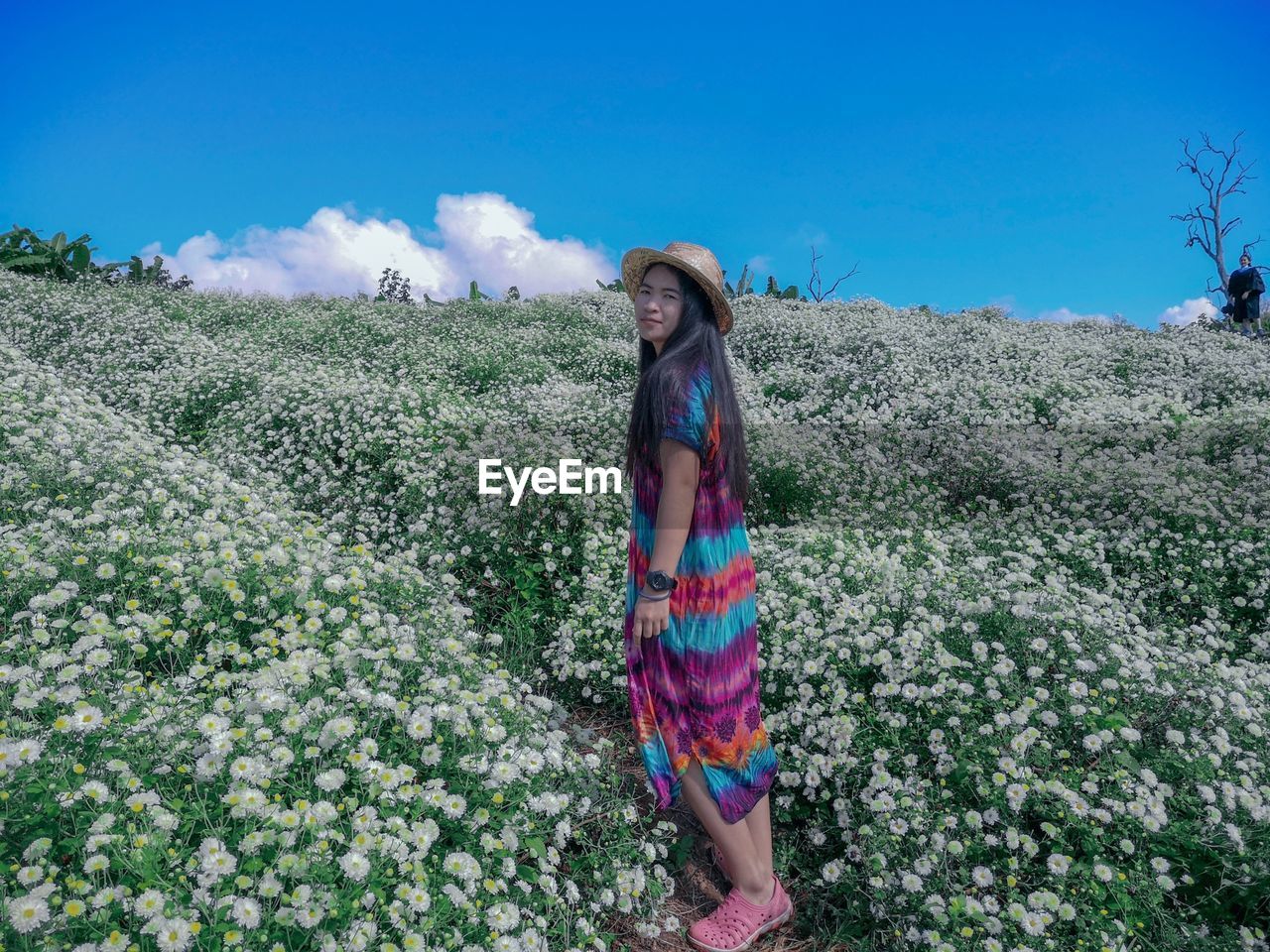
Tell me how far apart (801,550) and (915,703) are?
1.92m

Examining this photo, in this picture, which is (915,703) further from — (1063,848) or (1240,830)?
(1240,830)

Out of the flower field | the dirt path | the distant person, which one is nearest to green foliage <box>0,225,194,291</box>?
the flower field

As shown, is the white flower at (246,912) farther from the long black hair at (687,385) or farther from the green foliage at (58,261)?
the green foliage at (58,261)

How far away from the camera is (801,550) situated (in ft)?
18.1

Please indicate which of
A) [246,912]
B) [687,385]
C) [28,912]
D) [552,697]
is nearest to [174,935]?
[246,912]

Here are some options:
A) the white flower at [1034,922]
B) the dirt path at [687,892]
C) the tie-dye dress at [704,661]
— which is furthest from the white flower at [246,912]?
the white flower at [1034,922]

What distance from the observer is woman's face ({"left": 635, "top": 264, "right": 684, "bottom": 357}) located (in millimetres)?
2777

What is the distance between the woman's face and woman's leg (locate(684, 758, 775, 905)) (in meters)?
1.62

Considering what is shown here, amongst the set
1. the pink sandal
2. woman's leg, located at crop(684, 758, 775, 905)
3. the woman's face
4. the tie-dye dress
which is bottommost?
the pink sandal

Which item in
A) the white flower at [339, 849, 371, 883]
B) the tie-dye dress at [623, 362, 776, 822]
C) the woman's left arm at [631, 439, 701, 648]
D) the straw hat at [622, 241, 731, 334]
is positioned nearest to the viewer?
the white flower at [339, 849, 371, 883]

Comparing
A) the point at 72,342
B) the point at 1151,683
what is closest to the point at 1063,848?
the point at 1151,683

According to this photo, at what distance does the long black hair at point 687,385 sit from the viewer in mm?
2637

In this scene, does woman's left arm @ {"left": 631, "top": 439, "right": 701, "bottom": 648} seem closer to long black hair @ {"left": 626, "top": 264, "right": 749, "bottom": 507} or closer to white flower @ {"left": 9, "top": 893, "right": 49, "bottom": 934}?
long black hair @ {"left": 626, "top": 264, "right": 749, "bottom": 507}

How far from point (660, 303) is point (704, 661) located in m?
1.31
